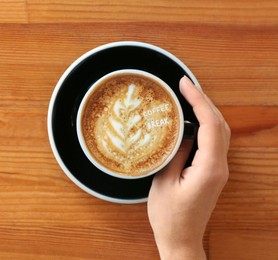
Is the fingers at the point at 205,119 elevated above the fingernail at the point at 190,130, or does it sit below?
above

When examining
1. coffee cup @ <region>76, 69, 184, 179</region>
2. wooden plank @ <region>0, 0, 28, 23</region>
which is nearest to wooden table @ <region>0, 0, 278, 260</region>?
wooden plank @ <region>0, 0, 28, 23</region>

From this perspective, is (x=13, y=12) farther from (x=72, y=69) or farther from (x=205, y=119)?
(x=205, y=119)

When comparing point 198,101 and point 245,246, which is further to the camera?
point 245,246

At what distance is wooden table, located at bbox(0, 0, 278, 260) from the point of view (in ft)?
2.54

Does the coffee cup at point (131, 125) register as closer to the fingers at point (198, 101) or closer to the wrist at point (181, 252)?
the fingers at point (198, 101)

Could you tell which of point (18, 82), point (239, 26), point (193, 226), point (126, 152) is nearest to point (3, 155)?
point (18, 82)

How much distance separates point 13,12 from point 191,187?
1.38ft

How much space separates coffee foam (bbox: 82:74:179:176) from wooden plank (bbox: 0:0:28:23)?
8.1 inches

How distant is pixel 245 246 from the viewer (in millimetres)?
→ 818

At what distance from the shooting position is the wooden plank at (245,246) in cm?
81

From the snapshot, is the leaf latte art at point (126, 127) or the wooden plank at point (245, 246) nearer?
the leaf latte art at point (126, 127)

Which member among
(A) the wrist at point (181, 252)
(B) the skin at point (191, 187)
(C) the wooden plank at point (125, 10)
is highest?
(C) the wooden plank at point (125, 10)

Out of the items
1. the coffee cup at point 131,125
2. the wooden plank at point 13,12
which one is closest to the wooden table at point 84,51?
the wooden plank at point 13,12

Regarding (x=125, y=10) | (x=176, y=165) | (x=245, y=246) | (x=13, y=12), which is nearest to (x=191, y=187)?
(x=176, y=165)
